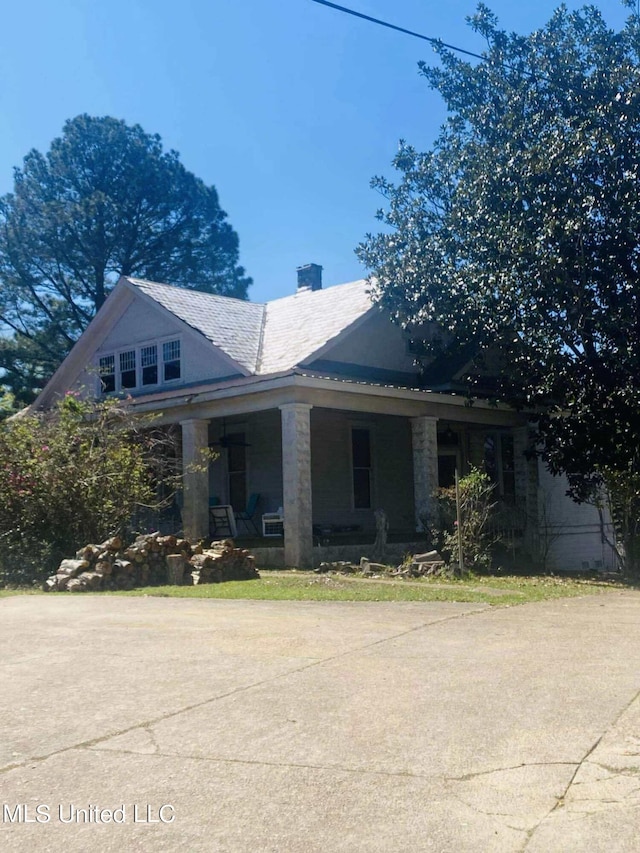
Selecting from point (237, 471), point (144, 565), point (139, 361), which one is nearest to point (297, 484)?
point (144, 565)

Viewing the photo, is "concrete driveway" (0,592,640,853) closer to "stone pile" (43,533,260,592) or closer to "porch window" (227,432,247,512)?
"stone pile" (43,533,260,592)

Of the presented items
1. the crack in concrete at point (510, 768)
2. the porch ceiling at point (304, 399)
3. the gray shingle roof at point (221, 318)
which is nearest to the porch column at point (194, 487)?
the porch ceiling at point (304, 399)

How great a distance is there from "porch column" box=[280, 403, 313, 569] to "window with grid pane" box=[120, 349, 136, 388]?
7.06 meters

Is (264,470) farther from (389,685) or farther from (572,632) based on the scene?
(389,685)

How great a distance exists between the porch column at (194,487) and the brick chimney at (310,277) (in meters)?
7.68

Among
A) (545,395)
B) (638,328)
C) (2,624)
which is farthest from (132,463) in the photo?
(638,328)

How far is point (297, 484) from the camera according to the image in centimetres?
1603

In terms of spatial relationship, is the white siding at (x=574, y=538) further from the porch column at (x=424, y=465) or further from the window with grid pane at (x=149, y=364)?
the window with grid pane at (x=149, y=364)

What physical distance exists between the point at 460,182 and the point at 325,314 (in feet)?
14.9

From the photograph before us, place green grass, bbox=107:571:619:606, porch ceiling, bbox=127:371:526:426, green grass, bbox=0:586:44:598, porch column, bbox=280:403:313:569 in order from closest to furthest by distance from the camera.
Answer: green grass, bbox=107:571:619:606 < green grass, bbox=0:586:44:598 < porch column, bbox=280:403:313:569 < porch ceiling, bbox=127:371:526:426

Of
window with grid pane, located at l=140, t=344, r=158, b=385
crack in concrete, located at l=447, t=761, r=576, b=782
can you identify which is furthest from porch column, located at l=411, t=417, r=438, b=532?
crack in concrete, located at l=447, t=761, r=576, b=782

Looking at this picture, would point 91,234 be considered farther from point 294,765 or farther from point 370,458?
point 294,765

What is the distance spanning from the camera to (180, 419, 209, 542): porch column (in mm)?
18016

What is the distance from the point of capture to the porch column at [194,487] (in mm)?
18016
